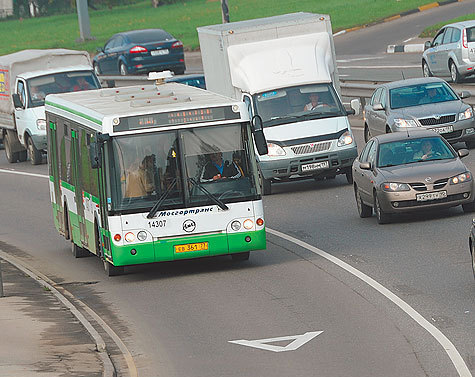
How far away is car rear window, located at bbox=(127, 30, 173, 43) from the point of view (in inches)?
1993

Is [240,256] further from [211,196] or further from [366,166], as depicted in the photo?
[366,166]

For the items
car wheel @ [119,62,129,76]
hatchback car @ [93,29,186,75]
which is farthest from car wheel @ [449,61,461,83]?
car wheel @ [119,62,129,76]

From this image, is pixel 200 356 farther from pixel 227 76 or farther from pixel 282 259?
pixel 227 76

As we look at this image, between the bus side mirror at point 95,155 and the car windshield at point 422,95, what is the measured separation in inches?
483

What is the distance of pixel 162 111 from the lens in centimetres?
1772

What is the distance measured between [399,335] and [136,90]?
8.29 metres

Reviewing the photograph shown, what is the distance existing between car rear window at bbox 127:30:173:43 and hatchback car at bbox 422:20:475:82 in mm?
14188

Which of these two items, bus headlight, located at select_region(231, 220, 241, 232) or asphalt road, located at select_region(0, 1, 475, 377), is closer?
asphalt road, located at select_region(0, 1, 475, 377)

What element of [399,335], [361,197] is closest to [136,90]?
[361,197]

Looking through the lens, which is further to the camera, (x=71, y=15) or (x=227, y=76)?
(x=71, y=15)

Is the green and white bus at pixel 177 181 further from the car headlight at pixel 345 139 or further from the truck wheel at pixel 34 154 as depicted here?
the truck wheel at pixel 34 154

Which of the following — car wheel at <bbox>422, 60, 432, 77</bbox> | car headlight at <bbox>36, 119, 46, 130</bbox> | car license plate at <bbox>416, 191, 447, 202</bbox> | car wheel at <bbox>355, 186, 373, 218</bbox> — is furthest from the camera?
car wheel at <bbox>422, 60, 432, 77</bbox>

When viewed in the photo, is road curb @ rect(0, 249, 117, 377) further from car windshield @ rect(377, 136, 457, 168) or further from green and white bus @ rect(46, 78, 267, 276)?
car windshield @ rect(377, 136, 457, 168)

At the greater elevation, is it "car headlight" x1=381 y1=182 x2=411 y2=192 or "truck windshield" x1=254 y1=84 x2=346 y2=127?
"truck windshield" x1=254 y1=84 x2=346 y2=127
